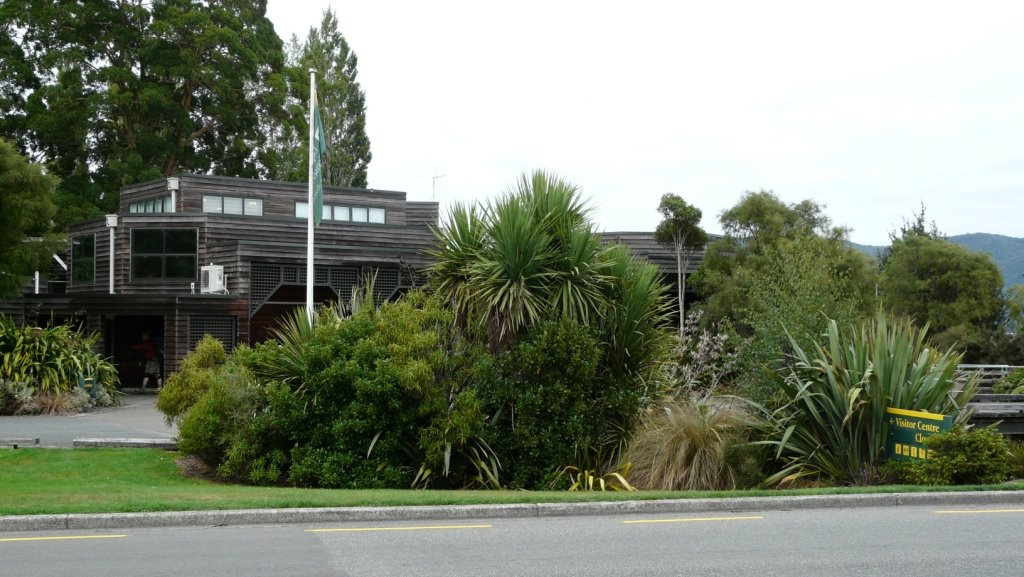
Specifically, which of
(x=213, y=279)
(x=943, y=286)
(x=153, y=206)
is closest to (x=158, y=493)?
(x=213, y=279)

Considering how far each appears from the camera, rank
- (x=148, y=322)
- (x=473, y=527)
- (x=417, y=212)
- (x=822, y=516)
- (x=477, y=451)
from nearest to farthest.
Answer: (x=473, y=527), (x=822, y=516), (x=477, y=451), (x=148, y=322), (x=417, y=212)

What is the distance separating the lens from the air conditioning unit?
31000 millimetres

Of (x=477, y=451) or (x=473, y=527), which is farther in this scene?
(x=477, y=451)

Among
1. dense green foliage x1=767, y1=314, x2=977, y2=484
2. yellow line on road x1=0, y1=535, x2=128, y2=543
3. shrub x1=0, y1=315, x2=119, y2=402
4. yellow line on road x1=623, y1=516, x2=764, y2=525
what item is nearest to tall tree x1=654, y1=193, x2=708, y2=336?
shrub x1=0, y1=315, x2=119, y2=402

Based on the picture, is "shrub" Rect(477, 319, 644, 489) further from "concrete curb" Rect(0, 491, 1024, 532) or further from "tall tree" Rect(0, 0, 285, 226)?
"tall tree" Rect(0, 0, 285, 226)

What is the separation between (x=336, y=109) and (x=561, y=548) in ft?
203

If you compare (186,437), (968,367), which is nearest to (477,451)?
(186,437)

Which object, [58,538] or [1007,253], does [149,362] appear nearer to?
[58,538]

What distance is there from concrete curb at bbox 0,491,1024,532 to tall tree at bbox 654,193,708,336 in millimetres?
23752

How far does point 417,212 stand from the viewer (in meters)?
41.5

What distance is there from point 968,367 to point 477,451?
18.0 m

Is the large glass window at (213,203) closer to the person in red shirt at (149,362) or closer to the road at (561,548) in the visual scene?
the person in red shirt at (149,362)

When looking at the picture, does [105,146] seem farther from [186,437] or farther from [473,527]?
[473,527]

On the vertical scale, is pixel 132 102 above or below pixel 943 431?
above
